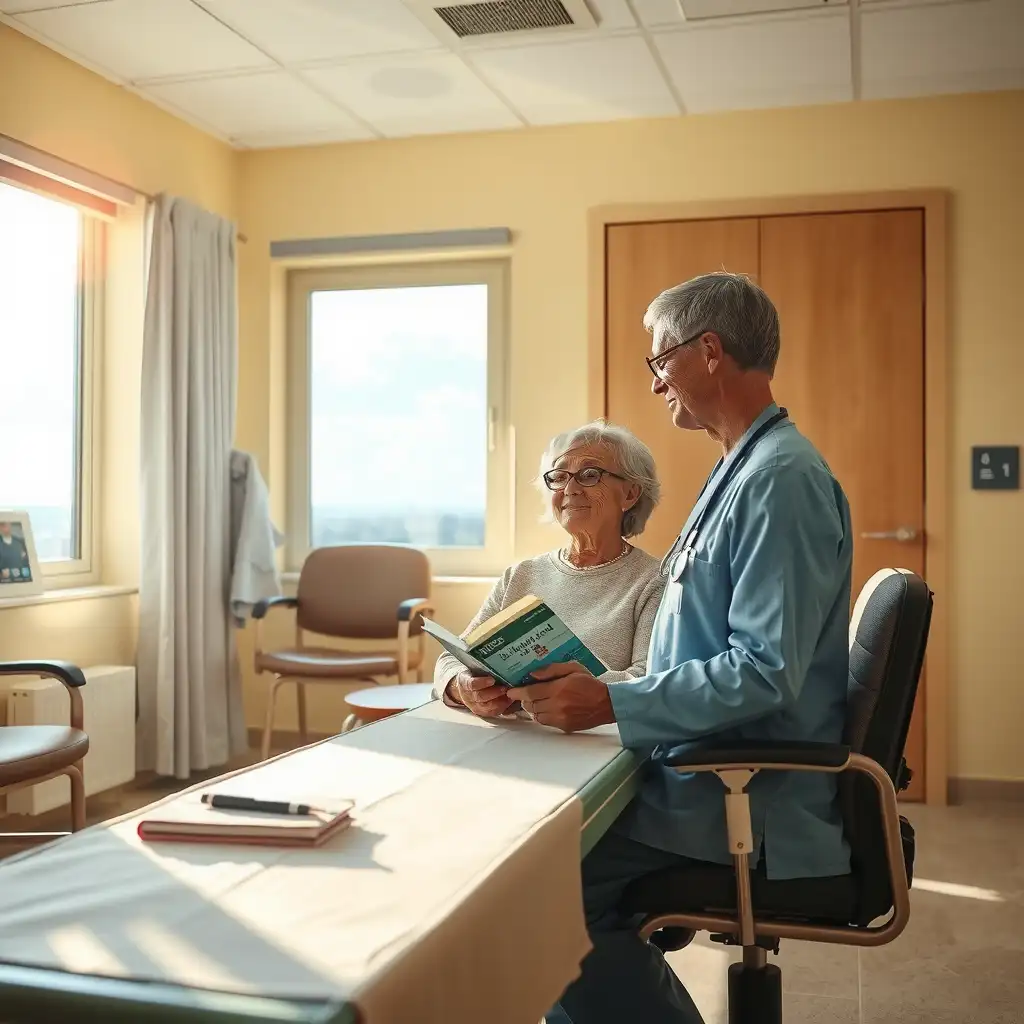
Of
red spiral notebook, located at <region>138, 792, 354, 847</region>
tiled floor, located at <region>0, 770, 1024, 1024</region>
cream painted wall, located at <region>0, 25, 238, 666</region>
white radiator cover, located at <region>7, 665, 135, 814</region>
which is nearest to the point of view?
red spiral notebook, located at <region>138, 792, 354, 847</region>

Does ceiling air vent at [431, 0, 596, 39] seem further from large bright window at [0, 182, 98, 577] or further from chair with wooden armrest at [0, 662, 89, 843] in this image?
chair with wooden armrest at [0, 662, 89, 843]

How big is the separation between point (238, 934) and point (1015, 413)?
3.87m

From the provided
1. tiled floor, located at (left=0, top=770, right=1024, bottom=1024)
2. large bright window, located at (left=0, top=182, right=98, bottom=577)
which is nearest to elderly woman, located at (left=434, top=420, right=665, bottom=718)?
tiled floor, located at (left=0, top=770, right=1024, bottom=1024)

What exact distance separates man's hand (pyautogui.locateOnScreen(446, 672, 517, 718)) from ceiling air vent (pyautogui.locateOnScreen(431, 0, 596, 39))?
2296 millimetres

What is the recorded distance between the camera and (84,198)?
13.5 feet

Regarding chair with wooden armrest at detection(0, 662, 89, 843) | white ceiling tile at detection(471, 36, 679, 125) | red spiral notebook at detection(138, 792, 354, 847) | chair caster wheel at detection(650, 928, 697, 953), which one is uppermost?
white ceiling tile at detection(471, 36, 679, 125)

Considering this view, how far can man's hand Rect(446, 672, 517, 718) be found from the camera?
6.32 feet

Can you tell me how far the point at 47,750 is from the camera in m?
2.83

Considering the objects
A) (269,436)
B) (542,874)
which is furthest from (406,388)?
(542,874)

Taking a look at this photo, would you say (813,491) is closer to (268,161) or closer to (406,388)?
(406,388)

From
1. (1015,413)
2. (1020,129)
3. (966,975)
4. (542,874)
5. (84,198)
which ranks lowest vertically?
(966,975)

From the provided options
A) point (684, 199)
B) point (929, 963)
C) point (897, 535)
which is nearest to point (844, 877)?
point (929, 963)

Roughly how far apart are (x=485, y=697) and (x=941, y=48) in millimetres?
2971

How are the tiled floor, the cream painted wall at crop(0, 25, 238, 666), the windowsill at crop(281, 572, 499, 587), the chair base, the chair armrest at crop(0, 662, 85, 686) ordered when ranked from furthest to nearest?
1. the windowsill at crop(281, 572, 499, 587)
2. the cream painted wall at crop(0, 25, 238, 666)
3. the chair armrest at crop(0, 662, 85, 686)
4. the tiled floor
5. the chair base
